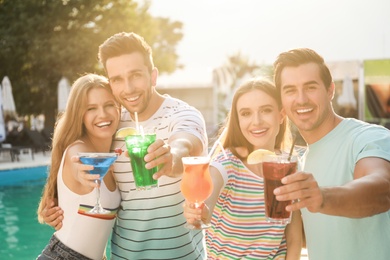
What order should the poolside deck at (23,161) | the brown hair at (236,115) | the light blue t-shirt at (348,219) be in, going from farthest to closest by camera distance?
1. the poolside deck at (23,161)
2. the brown hair at (236,115)
3. the light blue t-shirt at (348,219)

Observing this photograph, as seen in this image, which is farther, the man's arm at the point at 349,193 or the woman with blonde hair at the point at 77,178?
the woman with blonde hair at the point at 77,178

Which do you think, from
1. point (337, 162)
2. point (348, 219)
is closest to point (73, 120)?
point (337, 162)

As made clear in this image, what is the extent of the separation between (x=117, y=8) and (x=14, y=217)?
13823 mm

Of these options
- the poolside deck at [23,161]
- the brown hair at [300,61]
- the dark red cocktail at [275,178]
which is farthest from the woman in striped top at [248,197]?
the poolside deck at [23,161]

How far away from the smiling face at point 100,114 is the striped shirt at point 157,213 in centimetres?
18

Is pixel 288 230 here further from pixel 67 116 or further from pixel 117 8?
pixel 117 8

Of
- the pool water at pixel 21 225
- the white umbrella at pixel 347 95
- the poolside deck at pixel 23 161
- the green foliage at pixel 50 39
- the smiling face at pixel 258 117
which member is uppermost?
the green foliage at pixel 50 39

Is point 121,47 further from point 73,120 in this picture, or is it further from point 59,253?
point 59,253

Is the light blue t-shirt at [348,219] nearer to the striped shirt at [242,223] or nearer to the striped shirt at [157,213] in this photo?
the striped shirt at [242,223]

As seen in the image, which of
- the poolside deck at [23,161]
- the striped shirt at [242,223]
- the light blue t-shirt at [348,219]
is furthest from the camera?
the poolside deck at [23,161]

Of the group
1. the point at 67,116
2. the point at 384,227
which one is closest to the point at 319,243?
the point at 384,227

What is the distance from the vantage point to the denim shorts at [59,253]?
115 inches

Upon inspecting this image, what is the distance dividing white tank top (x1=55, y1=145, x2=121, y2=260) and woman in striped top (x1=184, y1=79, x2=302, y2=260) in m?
0.62

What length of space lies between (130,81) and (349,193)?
156 centimetres
